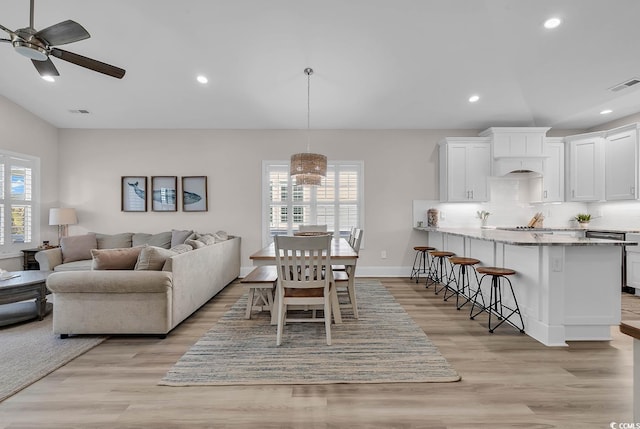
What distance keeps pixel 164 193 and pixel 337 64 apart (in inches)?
152

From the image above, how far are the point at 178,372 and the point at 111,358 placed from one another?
0.70m

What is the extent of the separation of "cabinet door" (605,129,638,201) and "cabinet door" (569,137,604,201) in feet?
0.28

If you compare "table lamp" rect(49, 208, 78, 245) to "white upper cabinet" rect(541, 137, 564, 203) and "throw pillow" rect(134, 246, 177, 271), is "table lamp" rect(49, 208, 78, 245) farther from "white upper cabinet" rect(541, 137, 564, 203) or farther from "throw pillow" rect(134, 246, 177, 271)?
"white upper cabinet" rect(541, 137, 564, 203)

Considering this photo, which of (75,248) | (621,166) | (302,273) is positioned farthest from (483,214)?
(75,248)

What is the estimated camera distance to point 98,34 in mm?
3514

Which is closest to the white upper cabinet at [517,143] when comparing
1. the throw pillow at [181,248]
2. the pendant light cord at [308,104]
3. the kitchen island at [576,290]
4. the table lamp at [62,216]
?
the kitchen island at [576,290]

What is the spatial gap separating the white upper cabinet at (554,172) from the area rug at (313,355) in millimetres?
3913

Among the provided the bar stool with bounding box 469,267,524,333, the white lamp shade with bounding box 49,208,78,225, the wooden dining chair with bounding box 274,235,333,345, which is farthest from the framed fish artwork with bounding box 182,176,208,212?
the bar stool with bounding box 469,267,524,333

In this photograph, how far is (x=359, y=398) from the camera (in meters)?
1.92

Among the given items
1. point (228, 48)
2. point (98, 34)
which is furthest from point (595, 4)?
point (98, 34)

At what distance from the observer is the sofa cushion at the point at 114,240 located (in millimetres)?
5159

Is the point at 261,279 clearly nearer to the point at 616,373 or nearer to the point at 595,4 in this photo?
the point at 616,373

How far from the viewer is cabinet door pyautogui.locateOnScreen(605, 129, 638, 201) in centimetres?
454

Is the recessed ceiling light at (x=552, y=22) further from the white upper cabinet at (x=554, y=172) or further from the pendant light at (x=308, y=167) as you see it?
the pendant light at (x=308, y=167)
